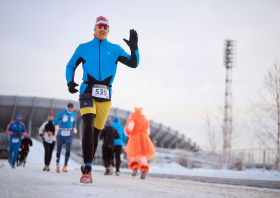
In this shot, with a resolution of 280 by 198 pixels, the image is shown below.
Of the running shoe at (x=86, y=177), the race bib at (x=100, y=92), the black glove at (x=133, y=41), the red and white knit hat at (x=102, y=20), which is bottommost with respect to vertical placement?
the running shoe at (x=86, y=177)

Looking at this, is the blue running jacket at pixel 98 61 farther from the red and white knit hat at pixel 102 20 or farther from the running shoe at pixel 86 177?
the running shoe at pixel 86 177

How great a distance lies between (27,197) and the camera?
265 cm

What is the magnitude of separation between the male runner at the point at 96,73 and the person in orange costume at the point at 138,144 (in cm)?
474

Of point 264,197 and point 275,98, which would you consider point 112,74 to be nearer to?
point 264,197

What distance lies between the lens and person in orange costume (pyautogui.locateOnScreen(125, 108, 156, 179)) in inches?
376

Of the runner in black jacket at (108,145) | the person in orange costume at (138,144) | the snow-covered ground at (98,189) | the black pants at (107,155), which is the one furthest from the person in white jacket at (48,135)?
the snow-covered ground at (98,189)

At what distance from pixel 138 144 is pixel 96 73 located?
524 cm

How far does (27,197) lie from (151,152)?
7170 mm

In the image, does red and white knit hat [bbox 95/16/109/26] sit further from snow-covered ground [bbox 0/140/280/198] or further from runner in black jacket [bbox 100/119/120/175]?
runner in black jacket [bbox 100/119/120/175]

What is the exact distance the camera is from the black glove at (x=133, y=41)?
4.91 metres

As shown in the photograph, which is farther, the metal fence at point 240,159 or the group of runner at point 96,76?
the metal fence at point 240,159

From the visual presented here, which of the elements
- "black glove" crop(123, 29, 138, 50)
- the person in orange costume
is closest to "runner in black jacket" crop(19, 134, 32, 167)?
the person in orange costume

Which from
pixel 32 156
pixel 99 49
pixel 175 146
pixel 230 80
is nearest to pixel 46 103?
pixel 32 156

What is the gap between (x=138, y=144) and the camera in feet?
31.7
